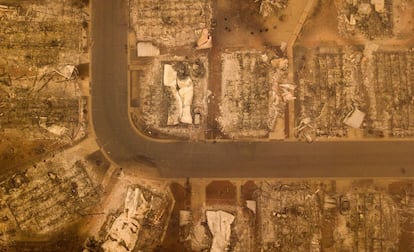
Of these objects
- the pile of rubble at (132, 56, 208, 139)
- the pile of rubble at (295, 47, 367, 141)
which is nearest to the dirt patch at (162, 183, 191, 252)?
the pile of rubble at (132, 56, 208, 139)

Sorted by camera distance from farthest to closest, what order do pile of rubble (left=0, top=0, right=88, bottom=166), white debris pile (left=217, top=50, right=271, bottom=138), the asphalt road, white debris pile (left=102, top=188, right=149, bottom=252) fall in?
white debris pile (left=217, top=50, right=271, bottom=138) < pile of rubble (left=0, top=0, right=88, bottom=166) < the asphalt road < white debris pile (left=102, top=188, right=149, bottom=252)

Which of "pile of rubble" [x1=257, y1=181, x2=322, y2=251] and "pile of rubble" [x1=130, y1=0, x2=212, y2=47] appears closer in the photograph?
"pile of rubble" [x1=257, y1=181, x2=322, y2=251]

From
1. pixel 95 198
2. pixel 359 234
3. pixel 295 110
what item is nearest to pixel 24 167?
pixel 95 198

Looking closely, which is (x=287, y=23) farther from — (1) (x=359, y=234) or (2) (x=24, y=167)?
(2) (x=24, y=167)

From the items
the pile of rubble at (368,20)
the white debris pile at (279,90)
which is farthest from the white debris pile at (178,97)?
the pile of rubble at (368,20)

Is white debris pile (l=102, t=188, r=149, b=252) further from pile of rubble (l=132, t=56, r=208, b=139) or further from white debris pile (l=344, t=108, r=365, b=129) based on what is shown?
white debris pile (l=344, t=108, r=365, b=129)

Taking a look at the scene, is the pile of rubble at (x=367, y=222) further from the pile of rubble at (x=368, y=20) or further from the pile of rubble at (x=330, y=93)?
the pile of rubble at (x=368, y=20)
